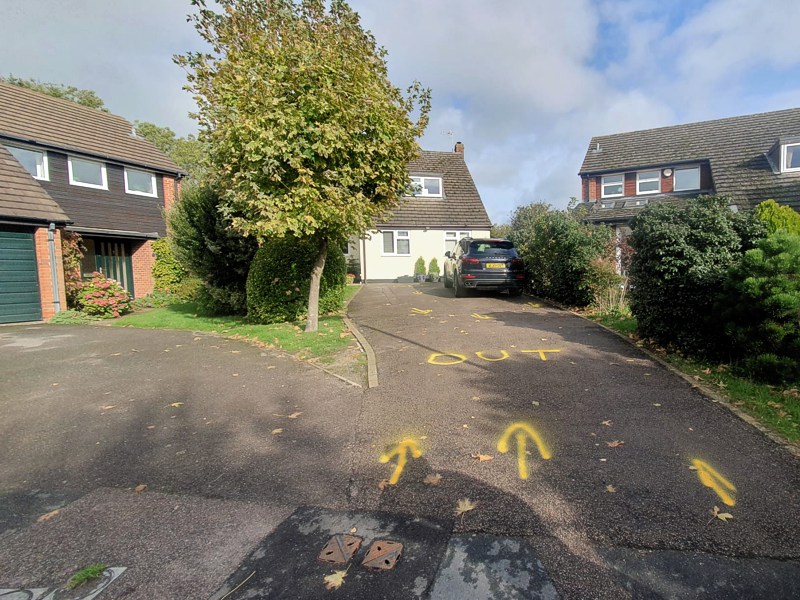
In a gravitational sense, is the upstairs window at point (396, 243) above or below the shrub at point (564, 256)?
above

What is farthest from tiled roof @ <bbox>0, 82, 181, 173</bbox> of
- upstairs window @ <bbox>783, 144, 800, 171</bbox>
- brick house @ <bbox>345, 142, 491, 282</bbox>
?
upstairs window @ <bbox>783, 144, 800, 171</bbox>

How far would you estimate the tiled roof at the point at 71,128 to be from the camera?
1633 centimetres

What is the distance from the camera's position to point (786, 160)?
64.2 ft

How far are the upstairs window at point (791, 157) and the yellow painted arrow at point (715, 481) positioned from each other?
75.2 feet

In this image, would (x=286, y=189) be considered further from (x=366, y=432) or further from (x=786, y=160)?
(x=786, y=160)

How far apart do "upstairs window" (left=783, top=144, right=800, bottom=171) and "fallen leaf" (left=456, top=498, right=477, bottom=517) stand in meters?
24.5

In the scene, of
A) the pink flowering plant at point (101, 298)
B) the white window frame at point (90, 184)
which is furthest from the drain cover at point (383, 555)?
the white window frame at point (90, 184)

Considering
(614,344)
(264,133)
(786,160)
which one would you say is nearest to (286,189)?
(264,133)

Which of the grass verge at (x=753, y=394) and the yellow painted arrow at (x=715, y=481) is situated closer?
the yellow painted arrow at (x=715, y=481)

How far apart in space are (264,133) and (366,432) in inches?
201

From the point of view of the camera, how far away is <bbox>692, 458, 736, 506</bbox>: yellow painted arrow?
299 centimetres

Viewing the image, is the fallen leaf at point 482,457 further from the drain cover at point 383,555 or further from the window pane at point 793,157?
the window pane at point 793,157

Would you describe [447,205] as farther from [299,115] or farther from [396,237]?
[299,115]

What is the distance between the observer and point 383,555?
248cm
